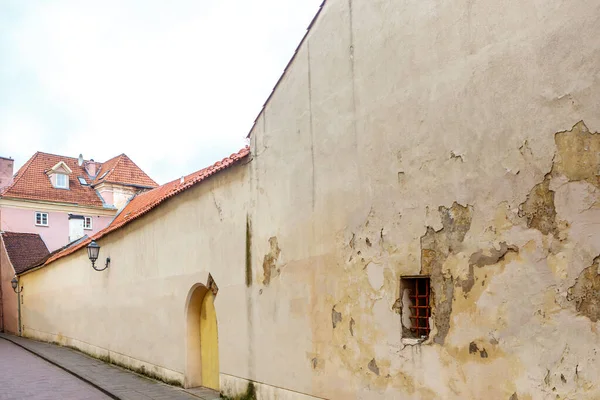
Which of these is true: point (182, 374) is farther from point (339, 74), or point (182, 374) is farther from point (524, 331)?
point (524, 331)

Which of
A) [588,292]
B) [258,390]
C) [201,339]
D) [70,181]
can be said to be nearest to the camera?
[588,292]

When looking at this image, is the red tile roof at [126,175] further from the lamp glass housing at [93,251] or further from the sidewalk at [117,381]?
A: the lamp glass housing at [93,251]

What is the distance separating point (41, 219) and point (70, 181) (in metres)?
3.73

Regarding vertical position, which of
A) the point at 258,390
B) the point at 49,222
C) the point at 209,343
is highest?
the point at 49,222

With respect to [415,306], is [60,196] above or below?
above

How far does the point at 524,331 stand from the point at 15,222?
110 feet

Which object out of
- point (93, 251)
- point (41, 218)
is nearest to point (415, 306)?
point (93, 251)

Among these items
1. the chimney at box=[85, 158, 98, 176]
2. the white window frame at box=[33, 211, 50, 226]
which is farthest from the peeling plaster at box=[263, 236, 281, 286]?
the chimney at box=[85, 158, 98, 176]

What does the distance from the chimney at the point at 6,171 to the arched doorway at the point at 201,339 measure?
90.7ft

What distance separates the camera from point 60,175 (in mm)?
35156

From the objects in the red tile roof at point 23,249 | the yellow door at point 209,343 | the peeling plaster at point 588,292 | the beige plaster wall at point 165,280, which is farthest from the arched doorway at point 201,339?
the red tile roof at point 23,249

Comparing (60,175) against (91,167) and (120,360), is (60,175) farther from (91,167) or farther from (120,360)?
(120,360)

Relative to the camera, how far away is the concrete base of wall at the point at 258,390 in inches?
297

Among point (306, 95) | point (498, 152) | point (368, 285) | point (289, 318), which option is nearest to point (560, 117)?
point (498, 152)
